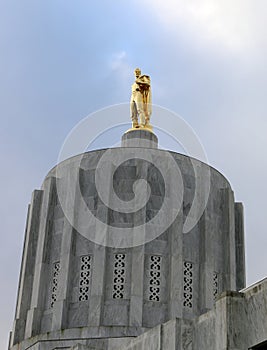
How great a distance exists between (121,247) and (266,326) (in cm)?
1348

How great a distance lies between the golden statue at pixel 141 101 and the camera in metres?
33.5

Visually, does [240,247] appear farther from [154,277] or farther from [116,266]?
[116,266]

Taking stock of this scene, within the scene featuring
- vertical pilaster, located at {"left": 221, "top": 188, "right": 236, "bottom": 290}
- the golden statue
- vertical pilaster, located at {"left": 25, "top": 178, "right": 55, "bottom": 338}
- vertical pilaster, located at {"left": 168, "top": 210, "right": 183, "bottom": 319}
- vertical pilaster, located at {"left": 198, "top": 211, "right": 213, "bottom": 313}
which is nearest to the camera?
vertical pilaster, located at {"left": 168, "top": 210, "right": 183, "bottom": 319}

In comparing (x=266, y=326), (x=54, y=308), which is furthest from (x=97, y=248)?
(x=266, y=326)

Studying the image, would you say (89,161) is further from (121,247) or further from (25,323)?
(25,323)

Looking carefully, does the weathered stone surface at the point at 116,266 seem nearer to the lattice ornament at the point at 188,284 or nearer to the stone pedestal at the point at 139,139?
the lattice ornament at the point at 188,284

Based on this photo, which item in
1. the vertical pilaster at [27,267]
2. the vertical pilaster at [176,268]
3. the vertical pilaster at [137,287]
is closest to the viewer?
the vertical pilaster at [137,287]

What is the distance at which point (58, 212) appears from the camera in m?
30.9

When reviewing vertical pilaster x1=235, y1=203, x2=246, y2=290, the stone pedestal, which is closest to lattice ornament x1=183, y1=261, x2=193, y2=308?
vertical pilaster x1=235, y1=203, x2=246, y2=290

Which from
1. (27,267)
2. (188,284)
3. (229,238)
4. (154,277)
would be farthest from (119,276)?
(229,238)

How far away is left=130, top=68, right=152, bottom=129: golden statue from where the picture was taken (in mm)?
33531

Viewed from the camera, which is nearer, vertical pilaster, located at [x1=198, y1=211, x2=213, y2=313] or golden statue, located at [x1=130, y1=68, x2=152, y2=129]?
vertical pilaster, located at [x1=198, y1=211, x2=213, y2=313]

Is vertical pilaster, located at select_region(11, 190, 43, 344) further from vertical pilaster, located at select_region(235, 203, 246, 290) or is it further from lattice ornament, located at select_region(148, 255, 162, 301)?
vertical pilaster, located at select_region(235, 203, 246, 290)

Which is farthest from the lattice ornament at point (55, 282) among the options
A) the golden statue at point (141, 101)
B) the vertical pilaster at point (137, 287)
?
the golden statue at point (141, 101)
